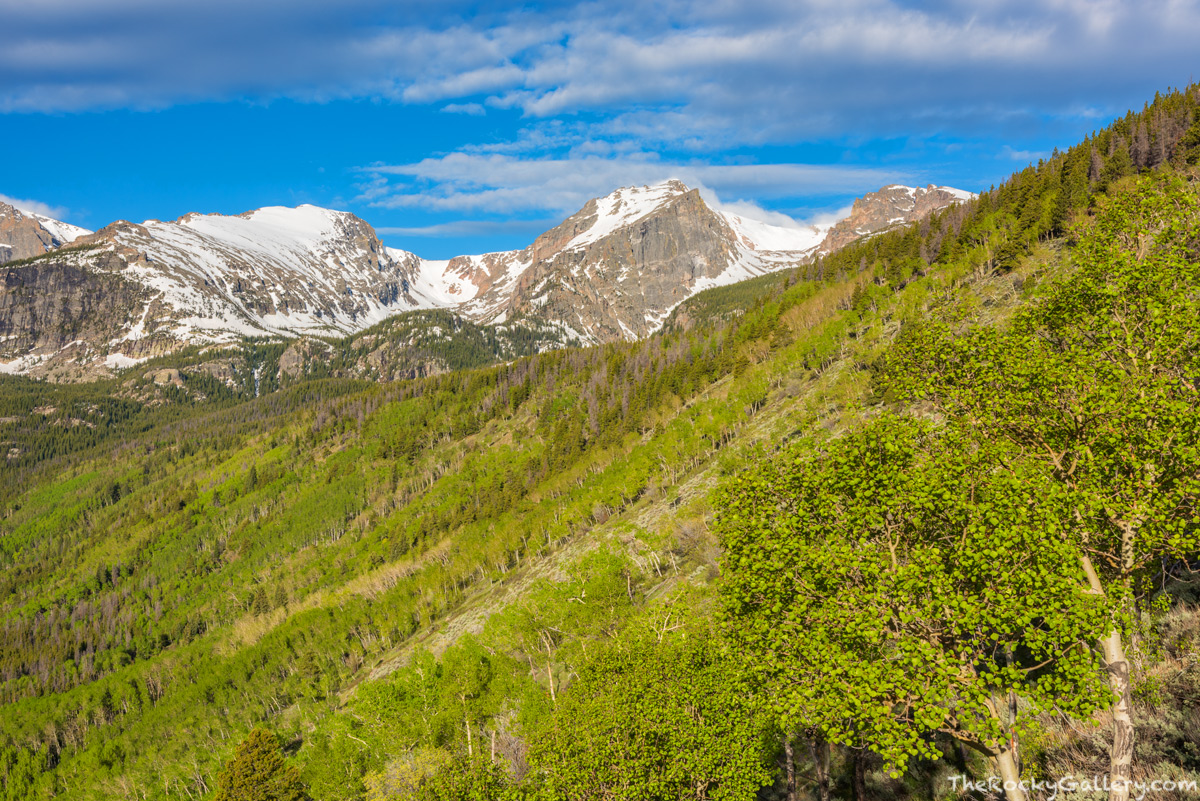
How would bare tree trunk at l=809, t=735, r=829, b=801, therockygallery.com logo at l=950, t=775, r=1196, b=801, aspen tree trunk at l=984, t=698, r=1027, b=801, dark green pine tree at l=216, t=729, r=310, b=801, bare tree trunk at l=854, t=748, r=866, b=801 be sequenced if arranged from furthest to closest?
dark green pine tree at l=216, t=729, r=310, b=801 → bare tree trunk at l=809, t=735, r=829, b=801 → bare tree trunk at l=854, t=748, r=866, b=801 → aspen tree trunk at l=984, t=698, r=1027, b=801 → therockygallery.com logo at l=950, t=775, r=1196, b=801

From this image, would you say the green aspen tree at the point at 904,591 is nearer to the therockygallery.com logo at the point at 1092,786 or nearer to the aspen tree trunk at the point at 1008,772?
the aspen tree trunk at the point at 1008,772

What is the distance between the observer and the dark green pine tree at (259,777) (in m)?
59.8

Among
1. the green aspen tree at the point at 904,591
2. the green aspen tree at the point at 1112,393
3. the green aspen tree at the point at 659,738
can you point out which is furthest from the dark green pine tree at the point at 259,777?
the green aspen tree at the point at 1112,393

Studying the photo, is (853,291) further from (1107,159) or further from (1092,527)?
(1092,527)

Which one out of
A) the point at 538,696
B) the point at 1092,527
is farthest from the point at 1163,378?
the point at 538,696

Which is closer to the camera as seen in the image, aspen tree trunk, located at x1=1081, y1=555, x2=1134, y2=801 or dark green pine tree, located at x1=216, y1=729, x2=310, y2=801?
aspen tree trunk, located at x1=1081, y1=555, x2=1134, y2=801

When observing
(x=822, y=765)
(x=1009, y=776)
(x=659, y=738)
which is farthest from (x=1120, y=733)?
(x=659, y=738)

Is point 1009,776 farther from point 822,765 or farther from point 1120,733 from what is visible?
point 822,765

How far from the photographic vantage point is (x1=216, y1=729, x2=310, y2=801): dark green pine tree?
59844 millimetres

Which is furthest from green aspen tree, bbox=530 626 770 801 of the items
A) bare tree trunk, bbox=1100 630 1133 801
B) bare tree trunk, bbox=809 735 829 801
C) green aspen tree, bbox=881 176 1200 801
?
green aspen tree, bbox=881 176 1200 801

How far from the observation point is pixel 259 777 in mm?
60562

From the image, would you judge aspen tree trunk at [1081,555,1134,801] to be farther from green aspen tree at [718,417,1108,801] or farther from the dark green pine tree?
the dark green pine tree

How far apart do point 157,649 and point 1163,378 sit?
246914mm

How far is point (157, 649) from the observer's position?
7165 inches
